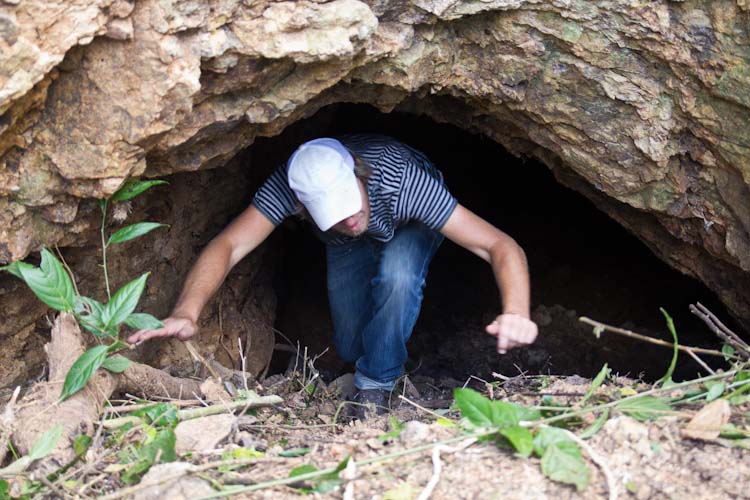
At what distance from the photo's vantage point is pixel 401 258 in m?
2.91

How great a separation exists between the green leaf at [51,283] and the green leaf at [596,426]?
4.21ft

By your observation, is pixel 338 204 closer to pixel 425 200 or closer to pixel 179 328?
pixel 425 200

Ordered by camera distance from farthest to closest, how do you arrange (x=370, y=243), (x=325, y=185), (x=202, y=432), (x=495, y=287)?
(x=495, y=287), (x=370, y=243), (x=325, y=185), (x=202, y=432)

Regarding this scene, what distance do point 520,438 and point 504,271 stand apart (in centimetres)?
102

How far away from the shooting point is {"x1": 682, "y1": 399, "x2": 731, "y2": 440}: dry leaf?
5.24ft

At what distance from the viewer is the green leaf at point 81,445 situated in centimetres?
172

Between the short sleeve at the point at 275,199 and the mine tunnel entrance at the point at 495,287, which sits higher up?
the short sleeve at the point at 275,199

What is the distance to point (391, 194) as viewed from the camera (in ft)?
8.82

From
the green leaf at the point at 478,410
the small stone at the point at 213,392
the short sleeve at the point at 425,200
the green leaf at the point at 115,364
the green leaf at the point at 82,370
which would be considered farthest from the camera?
the short sleeve at the point at 425,200

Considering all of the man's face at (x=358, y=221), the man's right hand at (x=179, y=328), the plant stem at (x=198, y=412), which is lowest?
the plant stem at (x=198, y=412)

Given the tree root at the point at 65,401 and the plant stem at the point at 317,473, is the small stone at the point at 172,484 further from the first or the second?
the tree root at the point at 65,401

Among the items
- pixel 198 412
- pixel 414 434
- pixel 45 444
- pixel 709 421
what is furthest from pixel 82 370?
pixel 709 421

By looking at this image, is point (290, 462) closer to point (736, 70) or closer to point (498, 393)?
point (498, 393)

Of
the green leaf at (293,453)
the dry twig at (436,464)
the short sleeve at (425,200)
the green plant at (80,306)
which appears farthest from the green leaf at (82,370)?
the short sleeve at (425,200)
